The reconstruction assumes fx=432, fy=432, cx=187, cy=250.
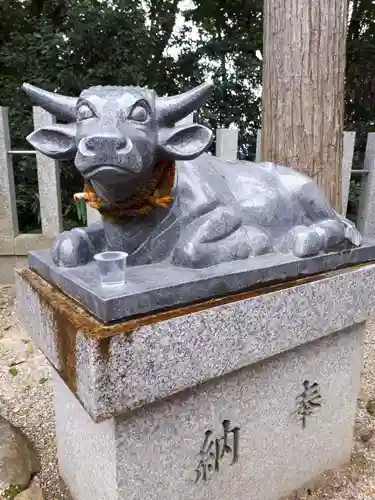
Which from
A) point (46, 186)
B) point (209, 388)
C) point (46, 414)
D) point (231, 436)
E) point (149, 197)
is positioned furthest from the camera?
point (46, 186)

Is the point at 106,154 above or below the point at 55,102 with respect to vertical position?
below

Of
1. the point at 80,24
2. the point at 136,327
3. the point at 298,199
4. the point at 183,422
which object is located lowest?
the point at 183,422

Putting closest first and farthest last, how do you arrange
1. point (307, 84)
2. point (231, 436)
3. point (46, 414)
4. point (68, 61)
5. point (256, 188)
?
point (231, 436) < point (256, 188) < point (46, 414) < point (307, 84) < point (68, 61)

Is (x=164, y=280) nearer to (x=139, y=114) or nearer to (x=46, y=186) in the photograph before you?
(x=139, y=114)

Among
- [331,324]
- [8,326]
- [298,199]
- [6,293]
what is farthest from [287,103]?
[6,293]

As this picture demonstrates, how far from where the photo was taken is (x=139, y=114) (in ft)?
4.36

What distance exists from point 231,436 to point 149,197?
1009 mm

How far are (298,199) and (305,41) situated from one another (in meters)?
1.65

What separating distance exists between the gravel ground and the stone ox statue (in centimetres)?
122

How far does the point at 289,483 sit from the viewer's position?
2023 mm

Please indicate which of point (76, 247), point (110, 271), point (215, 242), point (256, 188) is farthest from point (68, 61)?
point (110, 271)

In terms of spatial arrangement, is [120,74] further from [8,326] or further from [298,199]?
[298,199]

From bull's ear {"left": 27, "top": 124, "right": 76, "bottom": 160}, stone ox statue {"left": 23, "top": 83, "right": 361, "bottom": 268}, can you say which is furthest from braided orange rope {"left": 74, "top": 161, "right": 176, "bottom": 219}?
bull's ear {"left": 27, "top": 124, "right": 76, "bottom": 160}

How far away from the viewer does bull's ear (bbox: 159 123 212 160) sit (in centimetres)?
140
